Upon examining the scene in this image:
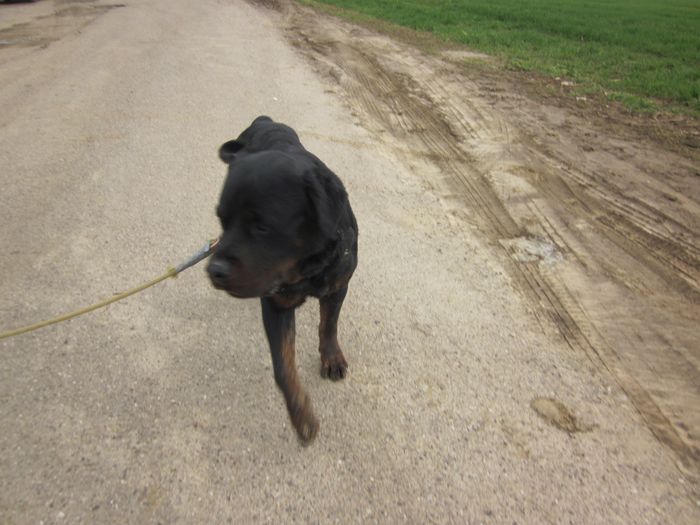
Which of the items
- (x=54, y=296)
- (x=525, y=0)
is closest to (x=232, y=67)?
(x=54, y=296)

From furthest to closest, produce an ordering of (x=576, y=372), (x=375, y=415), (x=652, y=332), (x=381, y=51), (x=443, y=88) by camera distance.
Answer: (x=381, y=51) → (x=443, y=88) → (x=652, y=332) → (x=576, y=372) → (x=375, y=415)

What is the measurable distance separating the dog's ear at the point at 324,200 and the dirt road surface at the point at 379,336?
1210mm

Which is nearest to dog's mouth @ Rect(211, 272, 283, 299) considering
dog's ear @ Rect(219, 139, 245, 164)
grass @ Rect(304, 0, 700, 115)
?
dog's ear @ Rect(219, 139, 245, 164)

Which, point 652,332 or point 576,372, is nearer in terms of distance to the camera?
point 576,372

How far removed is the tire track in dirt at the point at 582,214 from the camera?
3.32 metres

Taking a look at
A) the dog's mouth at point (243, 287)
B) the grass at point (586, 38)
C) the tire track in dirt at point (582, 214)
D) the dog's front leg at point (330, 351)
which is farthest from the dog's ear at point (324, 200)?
the grass at point (586, 38)

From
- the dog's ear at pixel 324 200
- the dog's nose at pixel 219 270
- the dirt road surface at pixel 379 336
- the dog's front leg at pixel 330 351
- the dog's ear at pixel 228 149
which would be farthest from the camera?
the dog's ear at pixel 228 149

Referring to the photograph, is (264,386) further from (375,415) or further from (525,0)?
(525,0)

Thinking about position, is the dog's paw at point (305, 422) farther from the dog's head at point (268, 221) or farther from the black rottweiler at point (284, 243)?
the dog's head at point (268, 221)

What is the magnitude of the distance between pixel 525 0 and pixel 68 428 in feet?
82.8

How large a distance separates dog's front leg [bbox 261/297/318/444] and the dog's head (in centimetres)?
27

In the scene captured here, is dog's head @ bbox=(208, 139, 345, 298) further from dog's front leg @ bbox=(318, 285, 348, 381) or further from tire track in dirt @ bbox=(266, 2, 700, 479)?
tire track in dirt @ bbox=(266, 2, 700, 479)

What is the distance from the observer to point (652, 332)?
355 cm

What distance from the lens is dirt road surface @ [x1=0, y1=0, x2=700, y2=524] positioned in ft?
8.09
